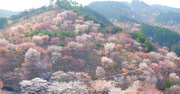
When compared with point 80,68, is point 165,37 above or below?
below

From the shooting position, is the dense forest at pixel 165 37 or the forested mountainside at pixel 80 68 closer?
the forested mountainside at pixel 80 68

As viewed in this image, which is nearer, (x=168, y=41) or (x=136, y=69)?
(x=136, y=69)

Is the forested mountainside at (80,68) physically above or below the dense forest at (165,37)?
above

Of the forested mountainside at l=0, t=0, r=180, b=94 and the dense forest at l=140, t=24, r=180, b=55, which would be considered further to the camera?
the dense forest at l=140, t=24, r=180, b=55

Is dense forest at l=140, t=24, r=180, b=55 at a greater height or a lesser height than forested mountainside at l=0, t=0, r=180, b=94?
lesser

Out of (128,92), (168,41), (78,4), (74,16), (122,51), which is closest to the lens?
(128,92)

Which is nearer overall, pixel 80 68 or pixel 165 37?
pixel 80 68

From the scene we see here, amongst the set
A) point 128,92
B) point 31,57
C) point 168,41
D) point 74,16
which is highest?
point 74,16

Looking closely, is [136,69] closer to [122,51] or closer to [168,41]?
[122,51]

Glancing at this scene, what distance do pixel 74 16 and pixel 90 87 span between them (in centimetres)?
3711

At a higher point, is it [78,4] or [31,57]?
[78,4]

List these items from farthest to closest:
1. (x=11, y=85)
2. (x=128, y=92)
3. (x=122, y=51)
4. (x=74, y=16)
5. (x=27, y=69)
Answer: (x=74, y=16), (x=122, y=51), (x=27, y=69), (x=11, y=85), (x=128, y=92)

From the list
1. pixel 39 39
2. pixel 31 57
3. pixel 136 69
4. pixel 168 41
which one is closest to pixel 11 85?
pixel 31 57

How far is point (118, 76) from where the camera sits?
25.4 metres
